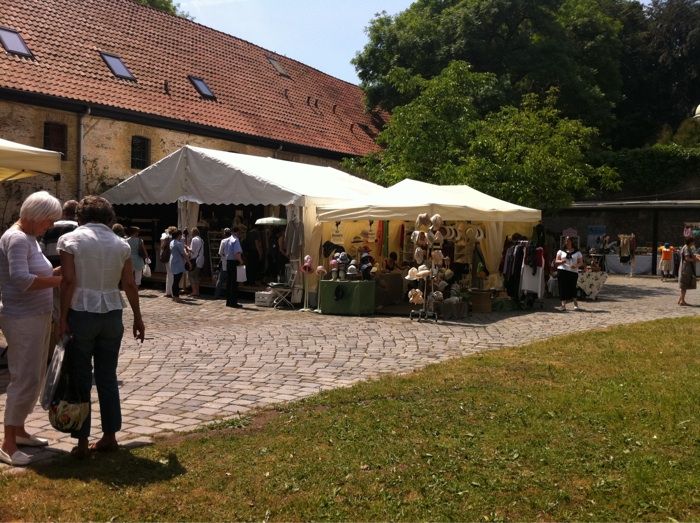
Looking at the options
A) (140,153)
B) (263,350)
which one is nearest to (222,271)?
(263,350)

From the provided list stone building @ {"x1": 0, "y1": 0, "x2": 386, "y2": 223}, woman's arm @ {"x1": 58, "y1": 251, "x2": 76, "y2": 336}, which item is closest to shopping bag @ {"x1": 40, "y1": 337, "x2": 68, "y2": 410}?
woman's arm @ {"x1": 58, "y1": 251, "x2": 76, "y2": 336}

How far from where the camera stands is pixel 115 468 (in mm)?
4340

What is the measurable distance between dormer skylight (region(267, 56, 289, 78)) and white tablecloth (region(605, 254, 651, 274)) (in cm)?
1620

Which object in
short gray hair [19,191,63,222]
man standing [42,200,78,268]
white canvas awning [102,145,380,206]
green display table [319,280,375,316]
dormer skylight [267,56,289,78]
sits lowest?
green display table [319,280,375,316]

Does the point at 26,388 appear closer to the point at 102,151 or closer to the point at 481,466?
the point at 481,466

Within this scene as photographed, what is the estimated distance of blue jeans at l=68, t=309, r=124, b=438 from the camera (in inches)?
175

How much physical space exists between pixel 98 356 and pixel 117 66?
19.0m

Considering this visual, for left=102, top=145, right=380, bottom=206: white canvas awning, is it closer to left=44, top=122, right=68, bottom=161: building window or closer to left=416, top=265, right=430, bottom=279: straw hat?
left=44, top=122, right=68, bottom=161: building window

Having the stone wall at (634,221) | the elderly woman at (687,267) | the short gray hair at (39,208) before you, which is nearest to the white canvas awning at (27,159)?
the short gray hair at (39,208)

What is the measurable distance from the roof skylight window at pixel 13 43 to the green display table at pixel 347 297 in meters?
11.6

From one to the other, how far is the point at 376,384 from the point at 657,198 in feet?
112

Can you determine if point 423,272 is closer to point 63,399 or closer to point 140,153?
point 63,399

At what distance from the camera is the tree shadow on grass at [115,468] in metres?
4.17

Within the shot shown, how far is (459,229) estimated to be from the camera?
53.0 feet
